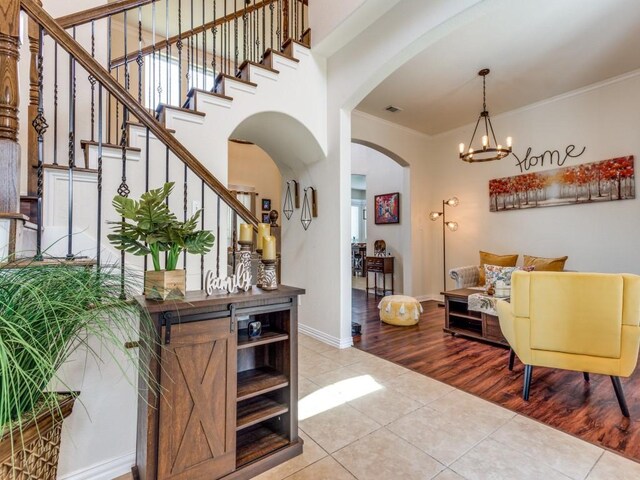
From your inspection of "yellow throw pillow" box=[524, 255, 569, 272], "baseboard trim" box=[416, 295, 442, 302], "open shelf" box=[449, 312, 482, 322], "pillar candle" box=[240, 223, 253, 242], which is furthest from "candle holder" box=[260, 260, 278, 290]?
"baseboard trim" box=[416, 295, 442, 302]

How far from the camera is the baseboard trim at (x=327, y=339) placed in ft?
11.2

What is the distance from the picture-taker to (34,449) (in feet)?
3.36

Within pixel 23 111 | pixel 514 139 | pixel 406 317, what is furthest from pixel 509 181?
pixel 23 111

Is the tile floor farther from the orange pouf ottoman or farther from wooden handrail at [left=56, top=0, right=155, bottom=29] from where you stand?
wooden handrail at [left=56, top=0, right=155, bottom=29]

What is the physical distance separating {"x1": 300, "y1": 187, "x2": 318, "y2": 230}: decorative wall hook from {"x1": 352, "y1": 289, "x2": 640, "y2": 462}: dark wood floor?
1594 millimetres

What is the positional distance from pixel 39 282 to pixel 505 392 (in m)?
2.93

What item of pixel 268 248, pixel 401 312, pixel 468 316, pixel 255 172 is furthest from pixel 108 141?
pixel 255 172

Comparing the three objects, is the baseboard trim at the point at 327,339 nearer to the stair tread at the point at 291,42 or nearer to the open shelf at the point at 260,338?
the open shelf at the point at 260,338

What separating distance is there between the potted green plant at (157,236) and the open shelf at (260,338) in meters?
0.41

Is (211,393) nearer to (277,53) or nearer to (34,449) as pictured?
(34,449)

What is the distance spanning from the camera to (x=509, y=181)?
4969 mm

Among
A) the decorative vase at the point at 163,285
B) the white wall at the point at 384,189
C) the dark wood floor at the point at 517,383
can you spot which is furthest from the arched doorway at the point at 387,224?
the decorative vase at the point at 163,285

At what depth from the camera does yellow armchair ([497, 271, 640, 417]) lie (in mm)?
1966

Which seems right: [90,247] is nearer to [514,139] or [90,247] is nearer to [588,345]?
[588,345]
